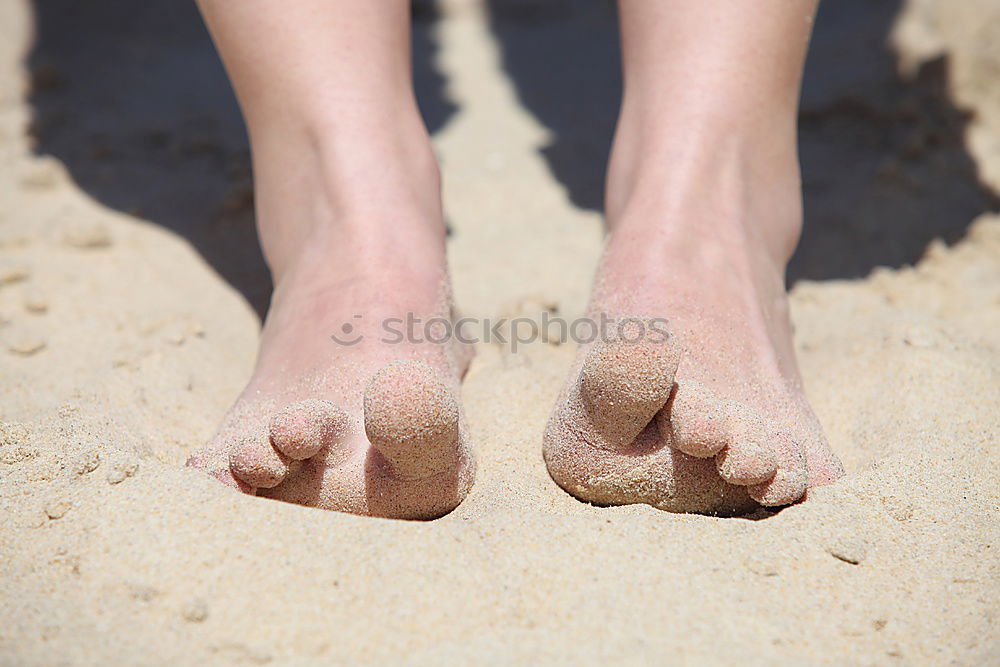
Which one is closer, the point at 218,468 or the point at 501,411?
the point at 218,468

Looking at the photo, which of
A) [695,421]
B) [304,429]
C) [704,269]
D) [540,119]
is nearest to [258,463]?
[304,429]

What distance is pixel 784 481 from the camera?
0.81m

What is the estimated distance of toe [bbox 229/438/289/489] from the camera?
31.7 inches

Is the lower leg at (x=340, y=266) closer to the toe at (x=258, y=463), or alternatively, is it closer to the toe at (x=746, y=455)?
the toe at (x=258, y=463)

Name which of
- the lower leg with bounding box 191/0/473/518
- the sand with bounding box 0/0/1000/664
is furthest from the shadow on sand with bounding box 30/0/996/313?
the lower leg with bounding box 191/0/473/518

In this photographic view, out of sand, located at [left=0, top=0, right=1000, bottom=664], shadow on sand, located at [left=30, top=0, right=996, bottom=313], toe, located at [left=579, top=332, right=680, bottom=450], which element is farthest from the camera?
shadow on sand, located at [left=30, top=0, right=996, bottom=313]

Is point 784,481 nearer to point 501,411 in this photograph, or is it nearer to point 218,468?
point 501,411

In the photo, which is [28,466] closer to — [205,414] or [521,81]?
[205,414]

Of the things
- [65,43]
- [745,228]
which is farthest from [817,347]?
[65,43]

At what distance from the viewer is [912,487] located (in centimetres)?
84

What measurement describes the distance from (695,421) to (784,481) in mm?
105

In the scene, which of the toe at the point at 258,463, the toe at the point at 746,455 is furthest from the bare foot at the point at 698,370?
the toe at the point at 258,463

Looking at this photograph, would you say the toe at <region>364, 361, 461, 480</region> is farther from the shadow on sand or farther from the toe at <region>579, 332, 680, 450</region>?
the shadow on sand

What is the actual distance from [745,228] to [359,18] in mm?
590
